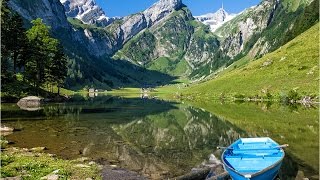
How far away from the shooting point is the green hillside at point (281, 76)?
134850mm

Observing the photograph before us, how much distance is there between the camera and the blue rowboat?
22.5m

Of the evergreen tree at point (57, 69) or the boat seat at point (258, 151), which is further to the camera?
the evergreen tree at point (57, 69)

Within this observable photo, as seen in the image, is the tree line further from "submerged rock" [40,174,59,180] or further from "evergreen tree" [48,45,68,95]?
"submerged rock" [40,174,59,180]

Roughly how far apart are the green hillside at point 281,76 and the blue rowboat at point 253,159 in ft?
318

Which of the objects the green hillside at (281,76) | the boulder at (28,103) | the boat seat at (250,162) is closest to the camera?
the boat seat at (250,162)

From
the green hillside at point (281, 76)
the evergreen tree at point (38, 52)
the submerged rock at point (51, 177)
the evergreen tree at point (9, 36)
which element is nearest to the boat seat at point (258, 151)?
the submerged rock at point (51, 177)

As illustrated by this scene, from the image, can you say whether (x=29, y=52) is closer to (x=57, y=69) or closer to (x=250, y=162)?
(x=57, y=69)

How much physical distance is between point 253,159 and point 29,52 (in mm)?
90554

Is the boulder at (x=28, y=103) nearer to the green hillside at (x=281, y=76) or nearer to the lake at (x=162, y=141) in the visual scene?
the lake at (x=162, y=141)

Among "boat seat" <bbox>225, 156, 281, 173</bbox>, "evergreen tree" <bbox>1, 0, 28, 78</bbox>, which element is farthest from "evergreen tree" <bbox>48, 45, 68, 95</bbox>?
"boat seat" <bbox>225, 156, 281, 173</bbox>

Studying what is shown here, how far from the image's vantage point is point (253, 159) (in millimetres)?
27250

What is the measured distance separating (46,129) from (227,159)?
32453 millimetres

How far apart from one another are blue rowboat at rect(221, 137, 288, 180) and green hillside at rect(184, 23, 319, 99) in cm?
9689

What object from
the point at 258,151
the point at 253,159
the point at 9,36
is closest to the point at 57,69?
the point at 9,36
